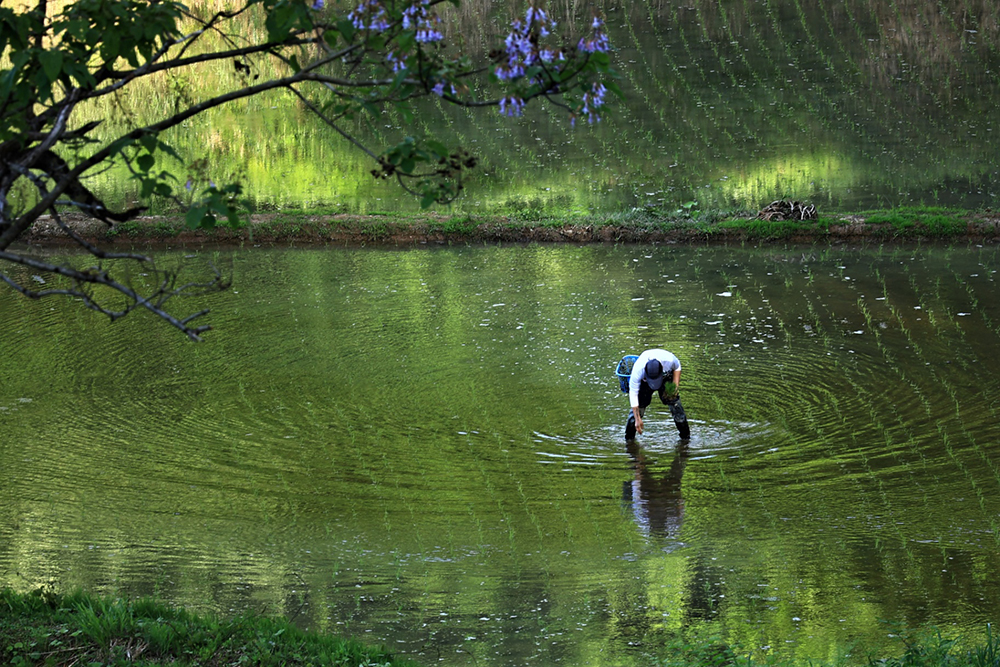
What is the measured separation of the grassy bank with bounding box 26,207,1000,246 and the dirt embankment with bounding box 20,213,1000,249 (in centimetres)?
2

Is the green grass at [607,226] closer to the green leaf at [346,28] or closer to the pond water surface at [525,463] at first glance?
the pond water surface at [525,463]

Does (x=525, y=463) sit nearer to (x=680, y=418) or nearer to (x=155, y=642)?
(x=680, y=418)

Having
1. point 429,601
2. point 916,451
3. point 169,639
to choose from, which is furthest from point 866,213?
point 169,639

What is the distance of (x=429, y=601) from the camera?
24.6 ft

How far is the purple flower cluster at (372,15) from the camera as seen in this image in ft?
18.0

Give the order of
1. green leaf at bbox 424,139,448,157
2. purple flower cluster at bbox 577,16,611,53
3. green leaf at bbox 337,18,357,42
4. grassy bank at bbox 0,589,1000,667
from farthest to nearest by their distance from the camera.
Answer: grassy bank at bbox 0,589,1000,667, green leaf at bbox 337,18,357,42, purple flower cluster at bbox 577,16,611,53, green leaf at bbox 424,139,448,157

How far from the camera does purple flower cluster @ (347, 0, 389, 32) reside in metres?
Result: 5.48

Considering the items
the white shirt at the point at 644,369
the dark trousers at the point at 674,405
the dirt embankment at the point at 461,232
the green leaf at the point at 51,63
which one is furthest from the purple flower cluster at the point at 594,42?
the dirt embankment at the point at 461,232

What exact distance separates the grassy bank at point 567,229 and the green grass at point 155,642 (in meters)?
12.6

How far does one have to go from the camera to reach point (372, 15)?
5.51 meters

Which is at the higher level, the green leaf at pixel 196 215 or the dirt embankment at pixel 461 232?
the dirt embankment at pixel 461 232

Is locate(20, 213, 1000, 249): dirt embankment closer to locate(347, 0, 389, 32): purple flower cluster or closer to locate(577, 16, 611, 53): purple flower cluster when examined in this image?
locate(347, 0, 389, 32): purple flower cluster

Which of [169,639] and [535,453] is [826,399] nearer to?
[535,453]

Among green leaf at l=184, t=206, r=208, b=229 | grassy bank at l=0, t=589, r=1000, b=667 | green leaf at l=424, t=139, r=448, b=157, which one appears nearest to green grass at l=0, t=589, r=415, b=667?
grassy bank at l=0, t=589, r=1000, b=667
